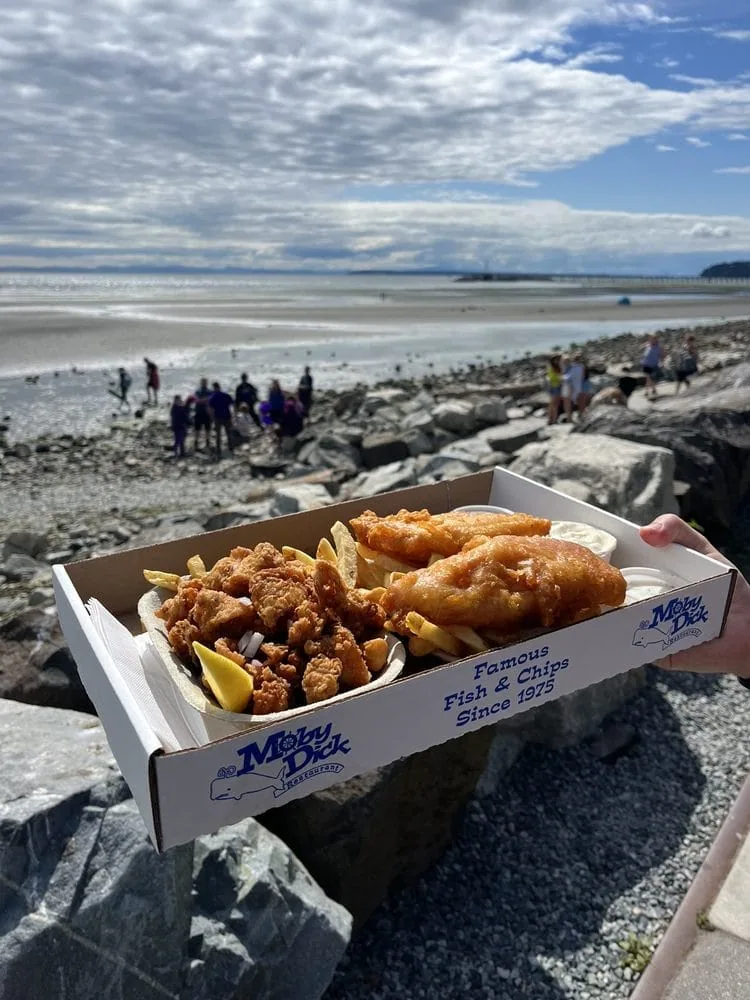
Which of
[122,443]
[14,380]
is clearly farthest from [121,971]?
[14,380]

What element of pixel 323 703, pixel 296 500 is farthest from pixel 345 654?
pixel 296 500

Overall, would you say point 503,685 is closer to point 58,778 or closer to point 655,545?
point 655,545

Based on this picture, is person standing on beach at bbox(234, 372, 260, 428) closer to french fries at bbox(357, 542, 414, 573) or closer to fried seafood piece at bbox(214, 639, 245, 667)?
french fries at bbox(357, 542, 414, 573)

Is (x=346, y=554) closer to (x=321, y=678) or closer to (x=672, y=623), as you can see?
(x=321, y=678)

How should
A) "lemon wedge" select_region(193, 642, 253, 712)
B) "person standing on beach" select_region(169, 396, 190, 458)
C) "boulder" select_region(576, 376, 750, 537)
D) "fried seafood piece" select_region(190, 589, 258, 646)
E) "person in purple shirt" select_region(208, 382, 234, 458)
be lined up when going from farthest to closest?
1. "person in purple shirt" select_region(208, 382, 234, 458)
2. "person standing on beach" select_region(169, 396, 190, 458)
3. "boulder" select_region(576, 376, 750, 537)
4. "fried seafood piece" select_region(190, 589, 258, 646)
5. "lemon wedge" select_region(193, 642, 253, 712)

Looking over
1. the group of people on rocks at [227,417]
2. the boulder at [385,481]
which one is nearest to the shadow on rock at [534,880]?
the boulder at [385,481]

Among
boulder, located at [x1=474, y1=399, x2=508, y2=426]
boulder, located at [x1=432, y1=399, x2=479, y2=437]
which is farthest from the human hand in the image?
boulder, located at [x1=474, y1=399, x2=508, y2=426]
